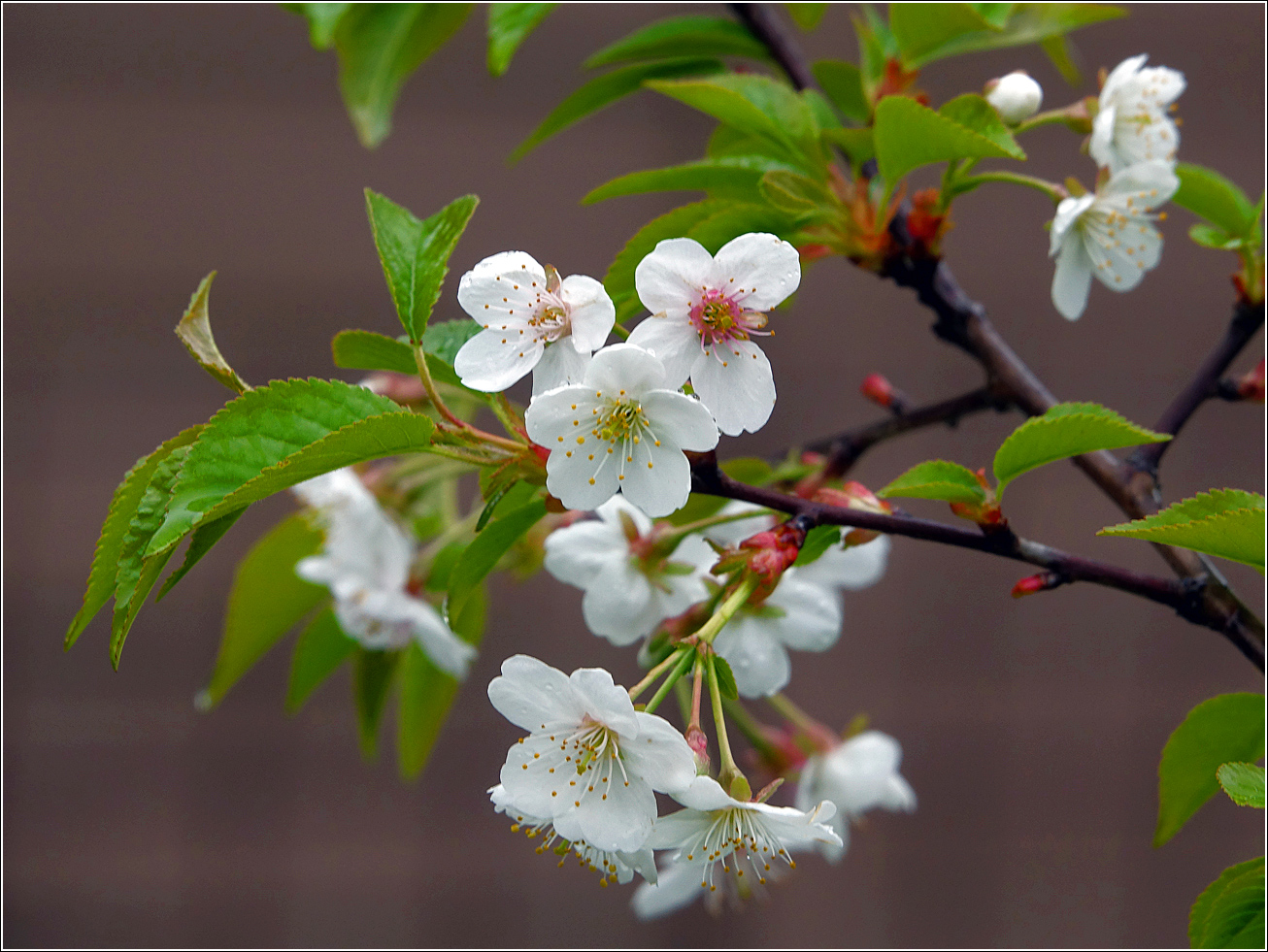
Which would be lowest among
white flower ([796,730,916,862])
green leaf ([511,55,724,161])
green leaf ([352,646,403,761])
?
white flower ([796,730,916,862])

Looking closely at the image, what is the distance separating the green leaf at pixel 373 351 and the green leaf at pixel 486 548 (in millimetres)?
87

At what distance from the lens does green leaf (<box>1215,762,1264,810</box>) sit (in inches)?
15.6

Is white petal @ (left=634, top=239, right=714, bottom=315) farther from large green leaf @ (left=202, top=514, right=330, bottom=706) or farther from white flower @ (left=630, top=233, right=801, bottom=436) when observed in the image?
large green leaf @ (left=202, top=514, right=330, bottom=706)

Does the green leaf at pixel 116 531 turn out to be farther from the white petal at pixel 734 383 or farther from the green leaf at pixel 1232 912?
the green leaf at pixel 1232 912

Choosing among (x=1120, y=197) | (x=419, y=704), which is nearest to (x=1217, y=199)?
(x=1120, y=197)

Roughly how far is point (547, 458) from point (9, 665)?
159cm

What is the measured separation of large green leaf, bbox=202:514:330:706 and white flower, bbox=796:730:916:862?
Answer: 16.6 inches

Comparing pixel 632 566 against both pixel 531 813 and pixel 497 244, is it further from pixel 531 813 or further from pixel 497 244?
pixel 497 244

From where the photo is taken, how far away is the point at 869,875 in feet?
5.85

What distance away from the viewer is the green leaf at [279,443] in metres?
0.38

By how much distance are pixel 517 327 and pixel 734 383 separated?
10cm

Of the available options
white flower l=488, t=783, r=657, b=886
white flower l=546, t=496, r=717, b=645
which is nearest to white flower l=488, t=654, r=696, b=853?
white flower l=488, t=783, r=657, b=886

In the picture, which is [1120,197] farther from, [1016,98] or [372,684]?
[372,684]

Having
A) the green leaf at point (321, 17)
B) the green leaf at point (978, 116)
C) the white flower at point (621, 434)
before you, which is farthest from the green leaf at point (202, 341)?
the green leaf at point (978, 116)
